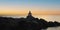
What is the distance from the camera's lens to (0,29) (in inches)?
2109

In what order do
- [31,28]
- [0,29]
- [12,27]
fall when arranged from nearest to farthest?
[0,29]
[12,27]
[31,28]

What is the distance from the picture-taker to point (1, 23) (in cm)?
5697

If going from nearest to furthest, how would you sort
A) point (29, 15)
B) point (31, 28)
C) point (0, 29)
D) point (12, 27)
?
1. point (0, 29)
2. point (12, 27)
3. point (31, 28)
4. point (29, 15)

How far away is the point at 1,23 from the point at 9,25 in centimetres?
210

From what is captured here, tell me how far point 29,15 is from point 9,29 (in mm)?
35904

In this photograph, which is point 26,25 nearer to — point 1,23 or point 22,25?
point 22,25

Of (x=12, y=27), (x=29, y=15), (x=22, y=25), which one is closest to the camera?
(x=12, y=27)

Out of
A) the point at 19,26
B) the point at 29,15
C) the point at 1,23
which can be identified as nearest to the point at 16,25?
the point at 19,26

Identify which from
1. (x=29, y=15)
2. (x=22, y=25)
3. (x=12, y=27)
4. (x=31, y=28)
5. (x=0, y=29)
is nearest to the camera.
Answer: (x=0, y=29)

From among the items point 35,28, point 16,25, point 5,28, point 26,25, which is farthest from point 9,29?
point 35,28

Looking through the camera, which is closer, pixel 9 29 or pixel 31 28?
pixel 9 29

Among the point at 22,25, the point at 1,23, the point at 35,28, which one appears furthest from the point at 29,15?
the point at 1,23

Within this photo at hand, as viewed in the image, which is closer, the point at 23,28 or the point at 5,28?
the point at 5,28

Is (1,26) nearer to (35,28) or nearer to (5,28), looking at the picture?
(5,28)
